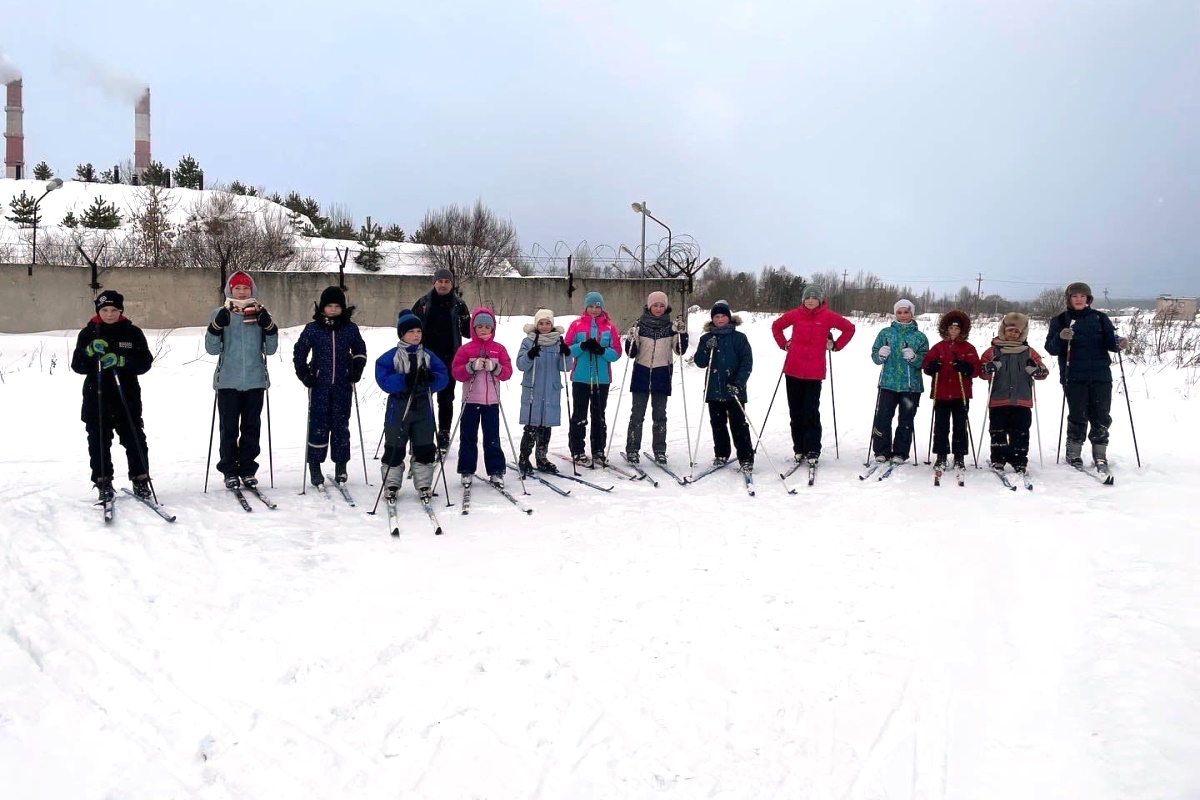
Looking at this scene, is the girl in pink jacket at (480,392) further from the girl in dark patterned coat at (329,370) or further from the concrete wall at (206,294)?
the concrete wall at (206,294)

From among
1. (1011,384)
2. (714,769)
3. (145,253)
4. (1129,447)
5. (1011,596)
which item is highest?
(145,253)

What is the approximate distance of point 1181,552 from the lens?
5.20 m

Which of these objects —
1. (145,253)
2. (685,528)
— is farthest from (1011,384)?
(145,253)

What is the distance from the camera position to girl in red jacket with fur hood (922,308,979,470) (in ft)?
24.2

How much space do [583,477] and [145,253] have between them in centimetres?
2456

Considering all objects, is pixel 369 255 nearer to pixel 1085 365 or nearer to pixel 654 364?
pixel 654 364

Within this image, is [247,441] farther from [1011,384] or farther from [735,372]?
[1011,384]

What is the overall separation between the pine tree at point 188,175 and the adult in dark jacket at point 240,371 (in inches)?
1572

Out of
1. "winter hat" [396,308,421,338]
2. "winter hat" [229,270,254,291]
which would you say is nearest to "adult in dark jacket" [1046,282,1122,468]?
"winter hat" [396,308,421,338]

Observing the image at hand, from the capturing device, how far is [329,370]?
6.41m

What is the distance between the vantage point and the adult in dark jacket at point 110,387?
18.0 ft

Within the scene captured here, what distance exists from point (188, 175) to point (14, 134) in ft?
53.2

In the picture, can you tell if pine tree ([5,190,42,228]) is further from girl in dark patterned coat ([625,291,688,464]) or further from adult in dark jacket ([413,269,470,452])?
girl in dark patterned coat ([625,291,688,464])

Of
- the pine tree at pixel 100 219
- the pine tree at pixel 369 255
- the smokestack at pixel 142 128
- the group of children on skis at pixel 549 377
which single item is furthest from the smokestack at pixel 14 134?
the group of children on skis at pixel 549 377
